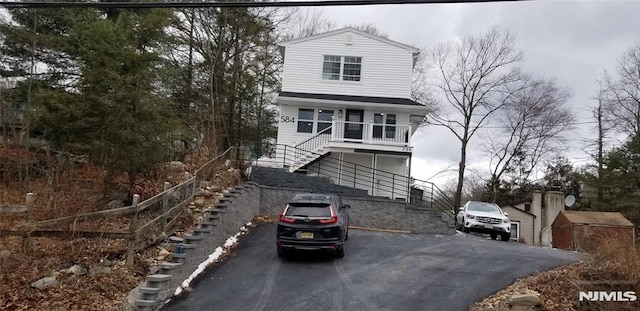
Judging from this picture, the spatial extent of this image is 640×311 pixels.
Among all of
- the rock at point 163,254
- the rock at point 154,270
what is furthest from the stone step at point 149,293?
the rock at point 163,254

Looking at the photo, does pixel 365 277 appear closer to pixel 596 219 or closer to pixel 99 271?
pixel 99 271

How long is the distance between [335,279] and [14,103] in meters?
15.1

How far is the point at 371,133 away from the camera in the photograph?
22.2 m

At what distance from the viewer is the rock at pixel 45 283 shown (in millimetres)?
8312

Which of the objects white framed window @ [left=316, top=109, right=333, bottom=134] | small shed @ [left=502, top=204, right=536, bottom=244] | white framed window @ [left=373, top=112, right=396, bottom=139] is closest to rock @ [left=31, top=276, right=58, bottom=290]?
white framed window @ [left=316, top=109, right=333, bottom=134]

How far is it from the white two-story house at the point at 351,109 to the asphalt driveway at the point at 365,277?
26.6ft

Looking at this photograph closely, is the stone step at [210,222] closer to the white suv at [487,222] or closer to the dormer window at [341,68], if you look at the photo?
the white suv at [487,222]

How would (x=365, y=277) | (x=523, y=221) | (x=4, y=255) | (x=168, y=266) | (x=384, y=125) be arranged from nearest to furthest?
1. (x=4, y=255)
2. (x=168, y=266)
3. (x=365, y=277)
4. (x=384, y=125)
5. (x=523, y=221)

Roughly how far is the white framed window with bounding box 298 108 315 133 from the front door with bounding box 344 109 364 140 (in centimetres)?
181

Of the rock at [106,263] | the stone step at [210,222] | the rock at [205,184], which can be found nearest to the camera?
the rock at [106,263]

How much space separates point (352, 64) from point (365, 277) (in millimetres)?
15943

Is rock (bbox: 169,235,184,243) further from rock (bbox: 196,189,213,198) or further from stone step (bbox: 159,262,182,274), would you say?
rock (bbox: 196,189,213,198)

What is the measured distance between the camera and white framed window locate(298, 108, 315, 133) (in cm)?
2338

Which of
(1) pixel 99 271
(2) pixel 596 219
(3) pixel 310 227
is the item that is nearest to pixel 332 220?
(3) pixel 310 227
